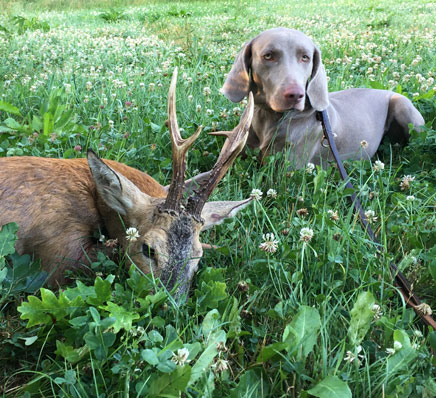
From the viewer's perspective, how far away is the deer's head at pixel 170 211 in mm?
2705

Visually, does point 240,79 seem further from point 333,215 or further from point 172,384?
point 172,384

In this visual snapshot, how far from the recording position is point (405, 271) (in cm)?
305

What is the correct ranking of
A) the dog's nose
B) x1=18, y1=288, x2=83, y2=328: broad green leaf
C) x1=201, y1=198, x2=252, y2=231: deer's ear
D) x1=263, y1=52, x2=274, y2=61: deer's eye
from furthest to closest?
x1=263, y1=52, x2=274, y2=61: deer's eye, the dog's nose, x1=201, y1=198, x2=252, y2=231: deer's ear, x1=18, y1=288, x2=83, y2=328: broad green leaf

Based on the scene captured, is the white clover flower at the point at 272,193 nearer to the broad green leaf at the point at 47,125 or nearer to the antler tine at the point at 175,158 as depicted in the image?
the antler tine at the point at 175,158

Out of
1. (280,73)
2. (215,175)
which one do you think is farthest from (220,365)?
(280,73)

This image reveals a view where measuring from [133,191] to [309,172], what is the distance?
170 cm

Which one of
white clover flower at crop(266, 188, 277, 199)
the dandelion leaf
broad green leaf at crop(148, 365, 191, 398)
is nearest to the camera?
broad green leaf at crop(148, 365, 191, 398)

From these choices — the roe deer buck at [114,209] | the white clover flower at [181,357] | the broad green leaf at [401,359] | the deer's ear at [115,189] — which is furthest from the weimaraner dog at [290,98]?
the white clover flower at [181,357]

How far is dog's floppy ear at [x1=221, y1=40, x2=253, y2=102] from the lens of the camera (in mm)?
4746

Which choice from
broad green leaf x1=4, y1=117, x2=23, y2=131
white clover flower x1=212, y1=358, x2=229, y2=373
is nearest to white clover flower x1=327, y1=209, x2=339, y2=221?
white clover flower x1=212, y1=358, x2=229, y2=373

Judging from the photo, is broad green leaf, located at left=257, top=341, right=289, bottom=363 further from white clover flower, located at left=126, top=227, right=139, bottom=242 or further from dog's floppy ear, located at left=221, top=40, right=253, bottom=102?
dog's floppy ear, located at left=221, top=40, right=253, bottom=102

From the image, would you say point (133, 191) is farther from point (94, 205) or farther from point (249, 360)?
point (249, 360)

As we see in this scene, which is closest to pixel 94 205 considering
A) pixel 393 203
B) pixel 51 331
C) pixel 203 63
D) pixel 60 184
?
pixel 60 184

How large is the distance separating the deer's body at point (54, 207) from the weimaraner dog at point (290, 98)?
1627mm
